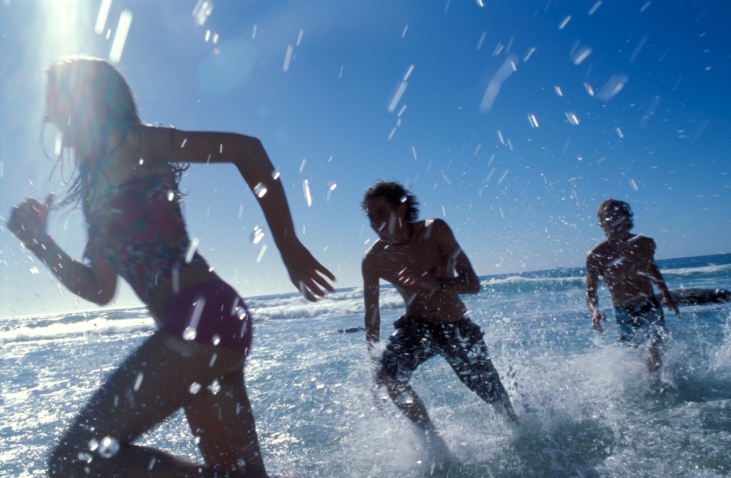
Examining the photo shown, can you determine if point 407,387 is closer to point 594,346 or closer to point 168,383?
point 168,383

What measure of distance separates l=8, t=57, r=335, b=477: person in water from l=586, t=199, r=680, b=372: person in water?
178 inches

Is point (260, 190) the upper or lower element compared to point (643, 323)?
upper

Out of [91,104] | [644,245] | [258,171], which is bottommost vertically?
[644,245]

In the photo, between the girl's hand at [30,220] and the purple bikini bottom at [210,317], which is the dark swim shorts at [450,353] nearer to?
the purple bikini bottom at [210,317]

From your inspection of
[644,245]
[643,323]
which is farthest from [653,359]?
[644,245]

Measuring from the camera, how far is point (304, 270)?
1401 mm

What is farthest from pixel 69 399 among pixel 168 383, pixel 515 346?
pixel 515 346

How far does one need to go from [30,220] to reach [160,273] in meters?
0.63

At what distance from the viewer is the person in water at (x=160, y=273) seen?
1332 mm

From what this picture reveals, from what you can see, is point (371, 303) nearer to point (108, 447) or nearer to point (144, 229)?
point (144, 229)

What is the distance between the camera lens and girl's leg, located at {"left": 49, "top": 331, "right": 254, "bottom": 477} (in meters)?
1.25

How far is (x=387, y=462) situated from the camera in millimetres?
3098

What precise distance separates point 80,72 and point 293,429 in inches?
134

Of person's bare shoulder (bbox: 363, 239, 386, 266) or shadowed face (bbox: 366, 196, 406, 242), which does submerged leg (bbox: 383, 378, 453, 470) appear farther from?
shadowed face (bbox: 366, 196, 406, 242)
